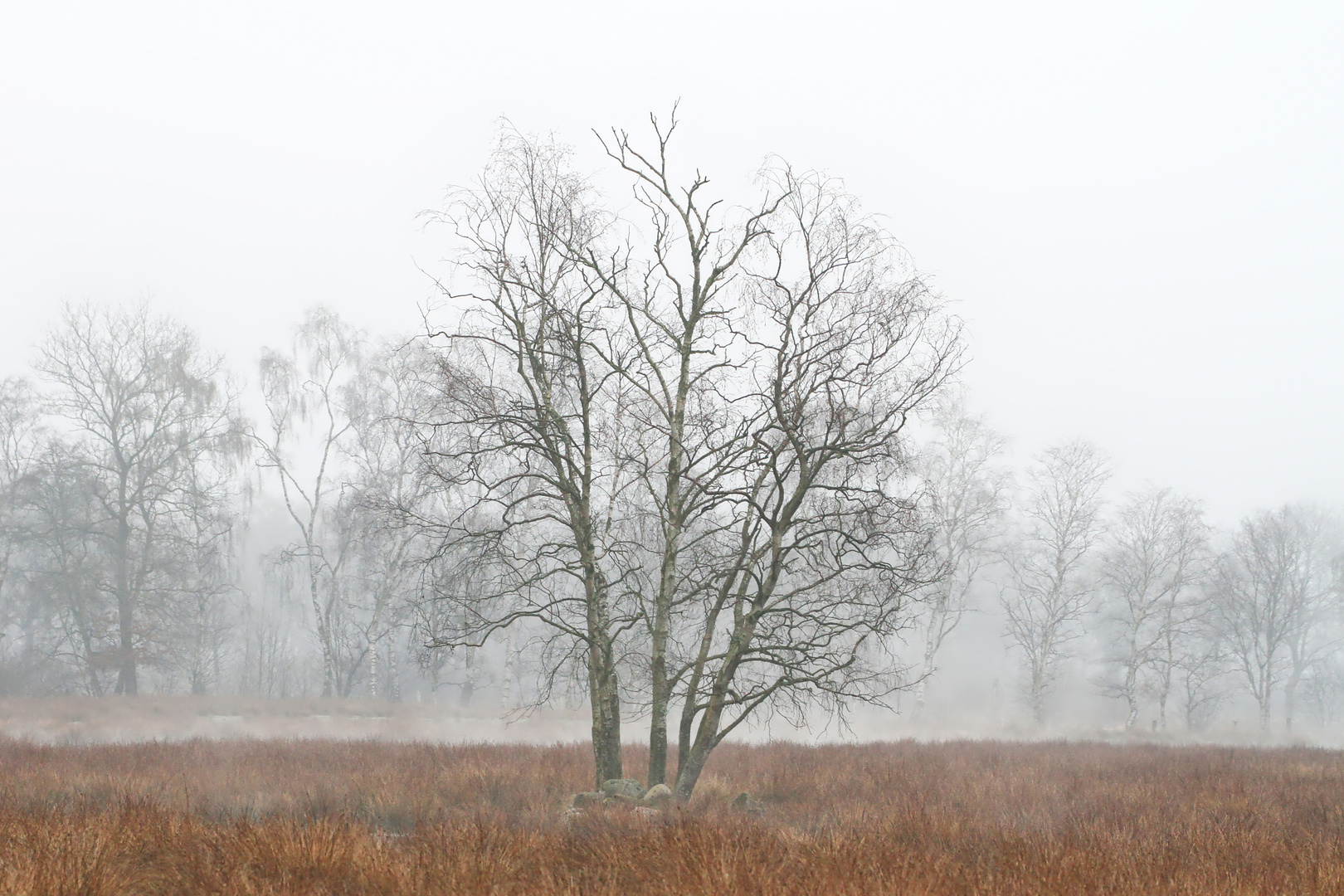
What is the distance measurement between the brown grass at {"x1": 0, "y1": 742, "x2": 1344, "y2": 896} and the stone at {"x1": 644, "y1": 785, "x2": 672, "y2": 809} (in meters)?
0.40

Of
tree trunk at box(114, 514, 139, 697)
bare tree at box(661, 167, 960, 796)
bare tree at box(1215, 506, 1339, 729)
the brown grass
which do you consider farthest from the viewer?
bare tree at box(1215, 506, 1339, 729)

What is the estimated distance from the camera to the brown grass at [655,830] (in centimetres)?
433

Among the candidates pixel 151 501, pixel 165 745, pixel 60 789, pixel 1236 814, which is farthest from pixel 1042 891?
pixel 151 501

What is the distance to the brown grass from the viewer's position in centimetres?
433

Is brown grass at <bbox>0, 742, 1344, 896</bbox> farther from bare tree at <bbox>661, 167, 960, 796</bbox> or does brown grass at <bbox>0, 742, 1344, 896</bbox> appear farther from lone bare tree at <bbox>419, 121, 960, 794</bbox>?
lone bare tree at <bbox>419, 121, 960, 794</bbox>

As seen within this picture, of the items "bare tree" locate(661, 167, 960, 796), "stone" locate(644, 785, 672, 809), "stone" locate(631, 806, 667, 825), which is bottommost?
"stone" locate(644, 785, 672, 809)

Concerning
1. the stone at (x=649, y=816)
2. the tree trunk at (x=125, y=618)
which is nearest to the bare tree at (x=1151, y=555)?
the stone at (x=649, y=816)

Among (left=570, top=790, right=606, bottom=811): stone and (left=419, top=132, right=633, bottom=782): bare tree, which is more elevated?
(left=419, top=132, right=633, bottom=782): bare tree

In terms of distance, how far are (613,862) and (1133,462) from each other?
187 metres

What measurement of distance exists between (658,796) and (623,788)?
54 centimetres

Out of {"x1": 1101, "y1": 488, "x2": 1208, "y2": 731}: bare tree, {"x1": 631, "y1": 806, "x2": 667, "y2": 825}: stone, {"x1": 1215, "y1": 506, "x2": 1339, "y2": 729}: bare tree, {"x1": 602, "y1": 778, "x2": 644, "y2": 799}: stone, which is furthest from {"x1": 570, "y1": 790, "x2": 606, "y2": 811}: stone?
{"x1": 1215, "y1": 506, "x2": 1339, "y2": 729}: bare tree

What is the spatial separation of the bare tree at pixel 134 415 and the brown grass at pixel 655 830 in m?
14.4

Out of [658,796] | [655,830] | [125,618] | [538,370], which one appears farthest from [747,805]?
[125,618]

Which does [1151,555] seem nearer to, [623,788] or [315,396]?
[623,788]
